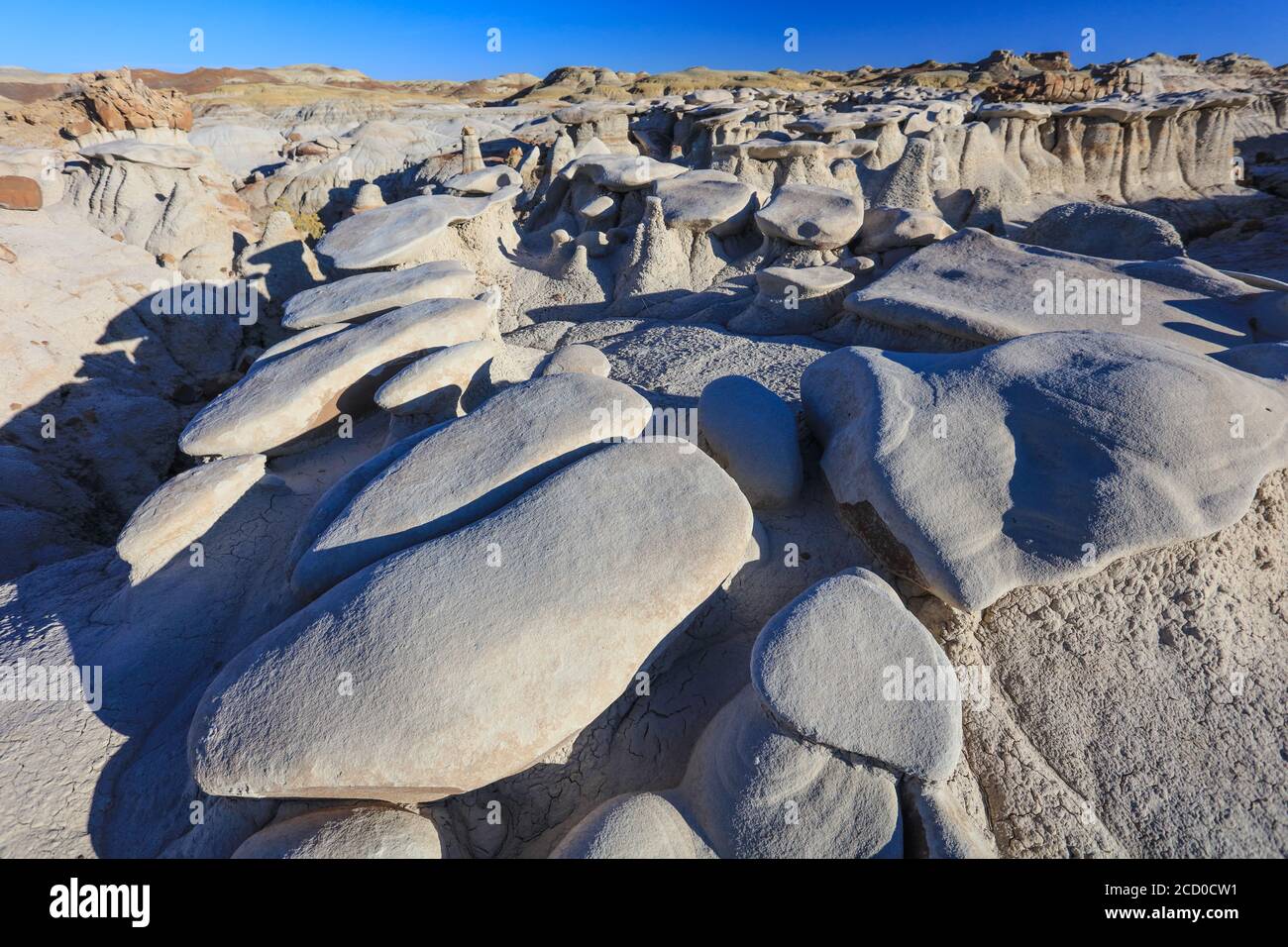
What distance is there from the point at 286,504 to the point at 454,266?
2213 millimetres

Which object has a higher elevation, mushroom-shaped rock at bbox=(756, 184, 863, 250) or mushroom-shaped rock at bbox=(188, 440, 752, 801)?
mushroom-shaped rock at bbox=(756, 184, 863, 250)

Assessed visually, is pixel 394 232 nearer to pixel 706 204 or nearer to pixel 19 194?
pixel 706 204

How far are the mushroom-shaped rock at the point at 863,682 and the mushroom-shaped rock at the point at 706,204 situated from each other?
16.2ft

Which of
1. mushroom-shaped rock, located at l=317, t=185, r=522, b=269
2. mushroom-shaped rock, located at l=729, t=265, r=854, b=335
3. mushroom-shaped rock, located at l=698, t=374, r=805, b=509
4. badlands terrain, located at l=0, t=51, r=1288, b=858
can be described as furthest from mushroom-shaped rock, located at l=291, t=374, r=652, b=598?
mushroom-shaped rock, located at l=317, t=185, r=522, b=269

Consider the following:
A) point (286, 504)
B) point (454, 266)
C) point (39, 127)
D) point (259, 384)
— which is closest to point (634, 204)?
point (454, 266)

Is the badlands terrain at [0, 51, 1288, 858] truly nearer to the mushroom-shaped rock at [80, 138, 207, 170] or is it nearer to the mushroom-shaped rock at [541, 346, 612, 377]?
the mushroom-shaped rock at [541, 346, 612, 377]

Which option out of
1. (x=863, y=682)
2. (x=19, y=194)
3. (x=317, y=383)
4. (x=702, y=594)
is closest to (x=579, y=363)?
(x=317, y=383)

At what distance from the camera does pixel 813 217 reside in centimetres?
518

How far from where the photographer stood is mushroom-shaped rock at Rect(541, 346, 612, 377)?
333 centimetres

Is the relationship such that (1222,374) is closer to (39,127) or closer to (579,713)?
(579,713)

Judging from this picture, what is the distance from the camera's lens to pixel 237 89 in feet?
116

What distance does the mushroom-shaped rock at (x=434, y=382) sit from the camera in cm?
303

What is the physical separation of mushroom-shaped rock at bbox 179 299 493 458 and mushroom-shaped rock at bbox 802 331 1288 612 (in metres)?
2.27

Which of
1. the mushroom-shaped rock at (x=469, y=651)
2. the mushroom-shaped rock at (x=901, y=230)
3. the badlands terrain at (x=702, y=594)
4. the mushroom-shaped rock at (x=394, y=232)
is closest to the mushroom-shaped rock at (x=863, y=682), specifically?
the badlands terrain at (x=702, y=594)
